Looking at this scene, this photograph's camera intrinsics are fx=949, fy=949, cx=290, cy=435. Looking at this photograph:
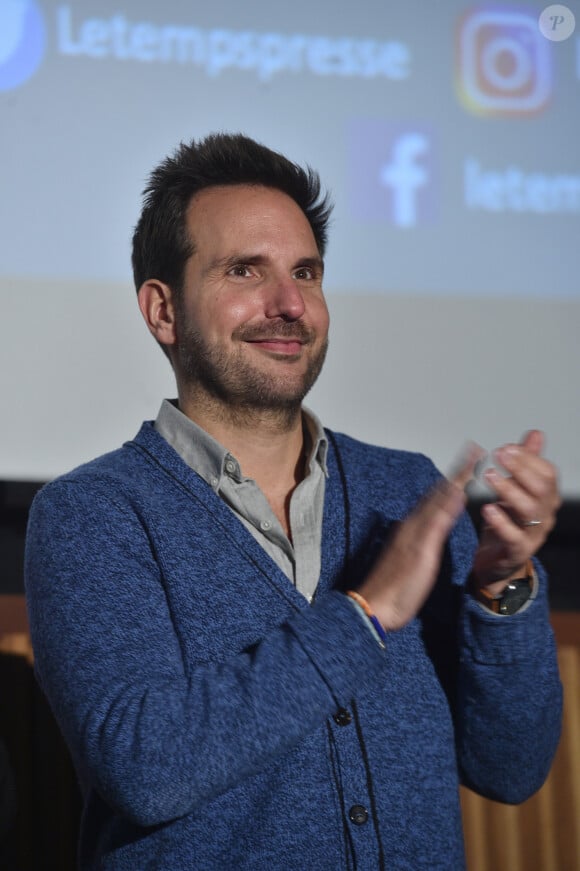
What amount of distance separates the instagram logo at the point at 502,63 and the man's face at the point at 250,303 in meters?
1.01

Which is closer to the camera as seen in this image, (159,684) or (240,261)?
(159,684)

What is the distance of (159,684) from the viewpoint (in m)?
1.06

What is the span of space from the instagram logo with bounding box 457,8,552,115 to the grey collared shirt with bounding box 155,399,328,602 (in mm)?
1310

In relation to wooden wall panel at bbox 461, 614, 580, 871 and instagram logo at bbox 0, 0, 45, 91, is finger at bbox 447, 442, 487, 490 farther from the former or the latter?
instagram logo at bbox 0, 0, 45, 91

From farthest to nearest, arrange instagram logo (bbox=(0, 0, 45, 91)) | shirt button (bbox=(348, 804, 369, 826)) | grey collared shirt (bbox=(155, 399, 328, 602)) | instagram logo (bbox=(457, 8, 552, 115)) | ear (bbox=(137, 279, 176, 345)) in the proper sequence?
instagram logo (bbox=(457, 8, 552, 115)) < instagram logo (bbox=(0, 0, 45, 91)) < ear (bbox=(137, 279, 176, 345)) < grey collared shirt (bbox=(155, 399, 328, 602)) < shirt button (bbox=(348, 804, 369, 826))

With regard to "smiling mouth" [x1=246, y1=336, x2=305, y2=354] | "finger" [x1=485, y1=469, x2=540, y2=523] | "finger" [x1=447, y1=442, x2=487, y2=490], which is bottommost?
"finger" [x1=485, y1=469, x2=540, y2=523]

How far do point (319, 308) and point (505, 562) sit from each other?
18.9 inches

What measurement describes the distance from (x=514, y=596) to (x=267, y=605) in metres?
0.32

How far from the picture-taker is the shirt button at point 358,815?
1135 millimetres

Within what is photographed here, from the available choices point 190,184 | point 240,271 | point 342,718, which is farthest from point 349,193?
point 342,718

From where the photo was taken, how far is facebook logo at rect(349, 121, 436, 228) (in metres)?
2.26

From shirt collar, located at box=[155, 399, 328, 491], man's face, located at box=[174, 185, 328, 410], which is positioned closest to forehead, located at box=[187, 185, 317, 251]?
man's face, located at box=[174, 185, 328, 410]

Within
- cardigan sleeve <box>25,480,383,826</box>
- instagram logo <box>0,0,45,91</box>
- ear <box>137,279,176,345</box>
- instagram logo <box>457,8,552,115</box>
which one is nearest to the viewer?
cardigan sleeve <box>25,480,383,826</box>

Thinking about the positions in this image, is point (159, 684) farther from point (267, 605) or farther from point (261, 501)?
point (261, 501)
